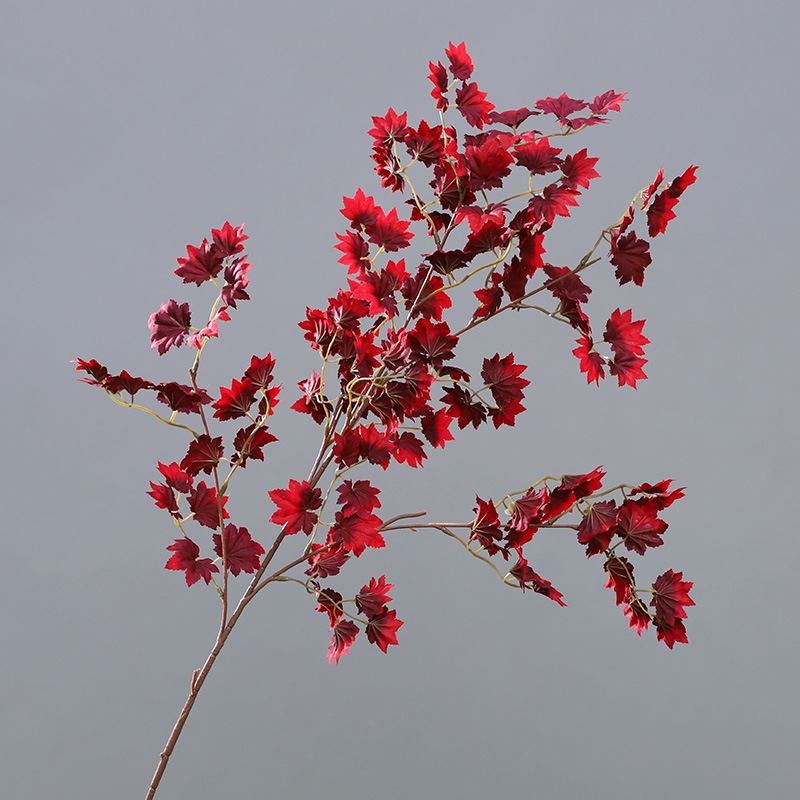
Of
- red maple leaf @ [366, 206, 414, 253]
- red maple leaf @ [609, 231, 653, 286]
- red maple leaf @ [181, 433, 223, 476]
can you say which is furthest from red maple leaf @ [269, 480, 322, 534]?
red maple leaf @ [609, 231, 653, 286]

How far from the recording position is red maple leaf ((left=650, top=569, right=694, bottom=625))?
3.61 ft

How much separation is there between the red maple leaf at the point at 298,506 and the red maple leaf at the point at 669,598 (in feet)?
1.35

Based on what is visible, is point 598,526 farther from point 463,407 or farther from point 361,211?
point 361,211

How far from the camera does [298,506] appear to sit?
1087 mm

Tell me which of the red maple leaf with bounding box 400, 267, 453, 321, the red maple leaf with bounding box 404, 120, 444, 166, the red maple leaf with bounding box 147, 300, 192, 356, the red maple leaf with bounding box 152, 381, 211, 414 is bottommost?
the red maple leaf with bounding box 152, 381, 211, 414

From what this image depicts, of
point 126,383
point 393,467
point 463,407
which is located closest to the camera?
point 126,383

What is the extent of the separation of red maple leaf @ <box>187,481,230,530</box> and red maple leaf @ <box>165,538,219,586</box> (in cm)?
3

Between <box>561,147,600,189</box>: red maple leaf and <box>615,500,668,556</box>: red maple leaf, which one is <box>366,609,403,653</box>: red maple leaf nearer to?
<box>615,500,668,556</box>: red maple leaf

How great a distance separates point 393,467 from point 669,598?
1.70 m

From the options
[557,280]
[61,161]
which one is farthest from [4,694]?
[557,280]

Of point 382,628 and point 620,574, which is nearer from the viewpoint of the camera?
point 620,574

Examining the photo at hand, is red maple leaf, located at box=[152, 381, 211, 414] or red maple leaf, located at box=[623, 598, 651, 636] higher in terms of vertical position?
red maple leaf, located at box=[152, 381, 211, 414]

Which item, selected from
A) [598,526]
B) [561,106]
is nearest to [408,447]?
[598,526]

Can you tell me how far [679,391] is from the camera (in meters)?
2.82
